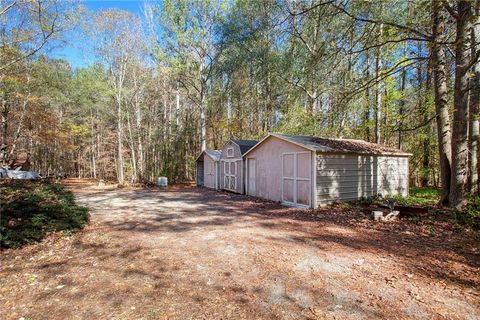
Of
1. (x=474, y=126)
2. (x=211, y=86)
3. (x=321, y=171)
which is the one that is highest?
(x=211, y=86)

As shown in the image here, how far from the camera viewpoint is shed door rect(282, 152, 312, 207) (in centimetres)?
930

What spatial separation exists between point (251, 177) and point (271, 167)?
1.96 metres

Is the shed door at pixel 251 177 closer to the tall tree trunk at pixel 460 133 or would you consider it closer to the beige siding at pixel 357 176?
the beige siding at pixel 357 176

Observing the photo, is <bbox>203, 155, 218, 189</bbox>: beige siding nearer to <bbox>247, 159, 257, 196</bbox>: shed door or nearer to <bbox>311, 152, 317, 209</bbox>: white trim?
<bbox>247, 159, 257, 196</bbox>: shed door

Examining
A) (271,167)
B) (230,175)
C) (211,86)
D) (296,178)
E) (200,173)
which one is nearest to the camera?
(296,178)

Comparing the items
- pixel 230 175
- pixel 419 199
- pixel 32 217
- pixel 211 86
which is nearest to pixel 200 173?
pixel 230 175

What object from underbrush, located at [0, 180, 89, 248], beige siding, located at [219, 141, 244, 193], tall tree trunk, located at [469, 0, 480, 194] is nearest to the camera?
underbrush, located at [0, 180, 89, 248]

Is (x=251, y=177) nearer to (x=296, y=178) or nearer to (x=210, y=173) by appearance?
(x=296, y=178)

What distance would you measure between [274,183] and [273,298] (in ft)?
26.2

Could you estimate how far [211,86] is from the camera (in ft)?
72.2

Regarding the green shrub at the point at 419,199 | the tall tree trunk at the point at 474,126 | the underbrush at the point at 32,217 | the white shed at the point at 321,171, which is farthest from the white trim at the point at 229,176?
the tall tree trunk at the point at 474,126

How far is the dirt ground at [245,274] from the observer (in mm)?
2977

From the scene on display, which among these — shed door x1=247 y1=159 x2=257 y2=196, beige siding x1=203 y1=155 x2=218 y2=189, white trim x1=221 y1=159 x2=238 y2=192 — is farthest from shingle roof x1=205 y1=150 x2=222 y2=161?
shed door x1=247 y1=159 x2=257 y2=196

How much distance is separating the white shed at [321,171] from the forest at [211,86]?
3.69 ft
